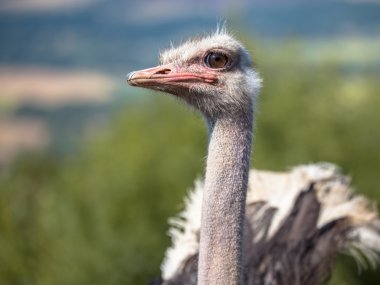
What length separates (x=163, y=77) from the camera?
159 inches

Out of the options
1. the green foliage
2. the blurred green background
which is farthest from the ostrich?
the green foliage

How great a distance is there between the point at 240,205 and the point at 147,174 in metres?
15.5

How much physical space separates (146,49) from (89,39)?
286 inches

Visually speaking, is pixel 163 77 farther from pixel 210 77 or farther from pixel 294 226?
pixel 294 226

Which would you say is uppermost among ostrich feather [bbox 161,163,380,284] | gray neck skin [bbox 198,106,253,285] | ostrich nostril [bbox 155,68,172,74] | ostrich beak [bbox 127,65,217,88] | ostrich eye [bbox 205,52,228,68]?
ostrich feather [bbox 161,163,380,284]

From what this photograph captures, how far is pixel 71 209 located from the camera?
60.4ft

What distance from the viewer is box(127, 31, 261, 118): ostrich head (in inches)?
158

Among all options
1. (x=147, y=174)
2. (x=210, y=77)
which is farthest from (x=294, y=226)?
(x=147, y=174)

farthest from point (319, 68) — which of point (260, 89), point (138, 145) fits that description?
point (260, 89)

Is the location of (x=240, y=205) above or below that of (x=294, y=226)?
below

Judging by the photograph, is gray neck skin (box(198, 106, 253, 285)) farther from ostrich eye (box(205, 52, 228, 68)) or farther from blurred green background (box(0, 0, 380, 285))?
blurred green background (box(0, 0, 380, 285))

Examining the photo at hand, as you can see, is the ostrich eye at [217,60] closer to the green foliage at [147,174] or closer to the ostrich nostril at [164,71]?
the ostrich nostril at [164,71]

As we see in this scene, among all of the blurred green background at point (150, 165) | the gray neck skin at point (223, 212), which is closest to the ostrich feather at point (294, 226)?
the gray neck skin at point (223, 212)

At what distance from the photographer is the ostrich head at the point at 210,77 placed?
4004 millimetres
